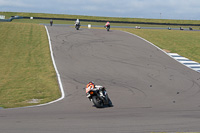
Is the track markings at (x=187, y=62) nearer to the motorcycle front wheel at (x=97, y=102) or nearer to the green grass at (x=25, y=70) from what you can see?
the green grass at (x=25, y=70)

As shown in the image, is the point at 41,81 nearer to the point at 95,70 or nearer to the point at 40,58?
the point at 95,70

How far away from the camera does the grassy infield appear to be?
1589cm

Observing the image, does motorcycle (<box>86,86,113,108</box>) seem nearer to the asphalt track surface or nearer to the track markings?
the asphalt track surface

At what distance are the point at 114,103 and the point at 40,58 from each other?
1337cm

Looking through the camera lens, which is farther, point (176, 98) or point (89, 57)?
point (89, 57)

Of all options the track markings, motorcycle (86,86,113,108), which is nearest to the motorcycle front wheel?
motorcycle (86,86,113,108)

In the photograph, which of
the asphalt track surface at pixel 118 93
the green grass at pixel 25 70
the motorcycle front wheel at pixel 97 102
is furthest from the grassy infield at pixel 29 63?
the motorcycle front wheel at pixel 97 102

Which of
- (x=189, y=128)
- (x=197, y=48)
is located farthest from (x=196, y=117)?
(x=197, y=48)

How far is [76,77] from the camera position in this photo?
63.8ft

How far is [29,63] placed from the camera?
953 inches

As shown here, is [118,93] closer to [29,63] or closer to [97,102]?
[97,102]

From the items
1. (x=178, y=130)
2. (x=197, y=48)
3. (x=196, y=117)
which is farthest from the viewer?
(x=197, y=48)

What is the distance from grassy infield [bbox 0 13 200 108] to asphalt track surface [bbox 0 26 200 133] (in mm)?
1125

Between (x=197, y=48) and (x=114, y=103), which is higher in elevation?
(x=197, y=48)
